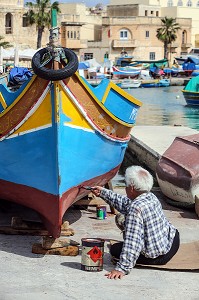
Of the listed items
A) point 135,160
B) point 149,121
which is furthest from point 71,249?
point 149,121

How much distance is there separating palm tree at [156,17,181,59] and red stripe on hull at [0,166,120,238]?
86503 millimetres

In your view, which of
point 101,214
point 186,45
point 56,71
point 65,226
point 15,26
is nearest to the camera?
point 56,71

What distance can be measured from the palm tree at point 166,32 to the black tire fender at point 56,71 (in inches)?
3431

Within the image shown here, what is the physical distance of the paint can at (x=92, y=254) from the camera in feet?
24.6

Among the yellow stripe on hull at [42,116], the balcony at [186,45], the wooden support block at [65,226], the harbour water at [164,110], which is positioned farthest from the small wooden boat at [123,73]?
the yellow stripe on hull at [42,116]

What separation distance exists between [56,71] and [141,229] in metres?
2.25

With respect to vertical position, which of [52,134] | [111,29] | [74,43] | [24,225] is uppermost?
[52,134]

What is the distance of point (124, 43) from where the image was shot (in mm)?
94062

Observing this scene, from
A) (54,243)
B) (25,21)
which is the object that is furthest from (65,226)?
(25,21)

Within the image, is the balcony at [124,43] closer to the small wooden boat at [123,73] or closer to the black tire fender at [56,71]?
the small wooden boat at [123,73]

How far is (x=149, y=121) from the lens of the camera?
3422 centimetres

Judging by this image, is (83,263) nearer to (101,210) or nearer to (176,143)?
(101,210)

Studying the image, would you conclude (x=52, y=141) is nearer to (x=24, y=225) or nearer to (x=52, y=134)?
(x=52, y=134)

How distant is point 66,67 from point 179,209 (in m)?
3.32
